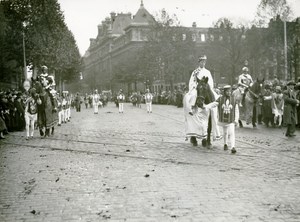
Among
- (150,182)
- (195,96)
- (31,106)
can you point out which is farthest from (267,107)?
(150,182)

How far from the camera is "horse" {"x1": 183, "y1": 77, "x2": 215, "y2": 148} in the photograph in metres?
12.2

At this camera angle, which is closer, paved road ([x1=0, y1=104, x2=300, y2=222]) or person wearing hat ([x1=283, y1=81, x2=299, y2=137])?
paved road ([x1=0, y1=104, x2=300, y2=222])

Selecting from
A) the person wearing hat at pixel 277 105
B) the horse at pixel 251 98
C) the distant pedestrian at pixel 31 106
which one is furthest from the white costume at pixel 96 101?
the distant pedestrian at pixel 31 106

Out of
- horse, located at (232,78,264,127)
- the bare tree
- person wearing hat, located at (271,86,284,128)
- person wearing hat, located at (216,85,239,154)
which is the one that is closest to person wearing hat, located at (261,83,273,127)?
person wearing hat, located at (271,86,284,128)

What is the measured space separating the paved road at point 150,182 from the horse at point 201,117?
36 centimetres

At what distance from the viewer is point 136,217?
238 inches

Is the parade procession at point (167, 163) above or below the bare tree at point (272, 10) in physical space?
below

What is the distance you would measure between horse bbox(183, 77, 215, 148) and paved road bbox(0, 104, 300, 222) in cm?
36

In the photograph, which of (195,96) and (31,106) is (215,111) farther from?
(31,106)

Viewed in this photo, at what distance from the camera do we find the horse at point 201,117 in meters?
12.2

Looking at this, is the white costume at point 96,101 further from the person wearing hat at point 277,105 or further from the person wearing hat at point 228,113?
the person wearing hat at point 228,113

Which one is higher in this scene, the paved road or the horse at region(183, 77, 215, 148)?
the horse at region(183, 77, 215, 148)

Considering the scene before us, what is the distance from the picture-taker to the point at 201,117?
1286 centimetres

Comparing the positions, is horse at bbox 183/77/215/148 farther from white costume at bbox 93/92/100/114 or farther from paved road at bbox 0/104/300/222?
white costume at bbox 93/92/100/114
